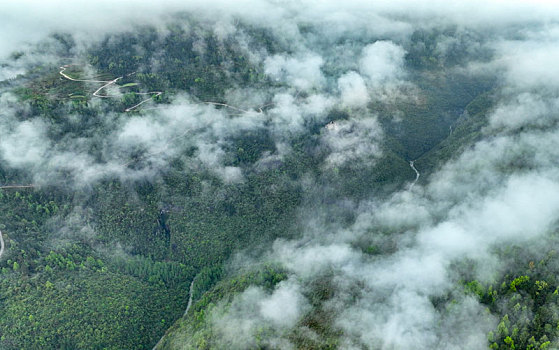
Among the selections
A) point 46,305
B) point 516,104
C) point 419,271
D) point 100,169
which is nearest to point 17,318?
point 46,305

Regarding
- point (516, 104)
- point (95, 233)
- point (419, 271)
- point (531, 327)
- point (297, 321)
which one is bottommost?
point (95, 233)

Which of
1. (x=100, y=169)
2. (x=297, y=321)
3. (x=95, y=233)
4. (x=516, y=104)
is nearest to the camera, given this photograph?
(x=297, y=321)

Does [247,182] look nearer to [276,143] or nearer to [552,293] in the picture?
[276,143]

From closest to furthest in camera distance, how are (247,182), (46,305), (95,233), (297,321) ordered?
1. (297,321)
2. (46,305)
3. (95,233)
4. (247,182)

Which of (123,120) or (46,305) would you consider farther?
(123,120)

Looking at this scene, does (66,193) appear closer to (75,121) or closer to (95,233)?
(95,233)

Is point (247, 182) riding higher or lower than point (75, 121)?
lower

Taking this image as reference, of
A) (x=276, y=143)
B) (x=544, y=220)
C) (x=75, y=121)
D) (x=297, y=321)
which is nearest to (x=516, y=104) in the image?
(x=544, y=220)
